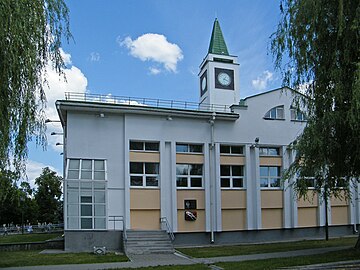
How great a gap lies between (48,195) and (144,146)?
142ft

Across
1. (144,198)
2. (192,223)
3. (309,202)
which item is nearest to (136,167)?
(144,198)

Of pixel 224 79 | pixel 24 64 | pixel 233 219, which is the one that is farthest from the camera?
pixel 224 79

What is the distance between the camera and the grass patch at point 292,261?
1324cm

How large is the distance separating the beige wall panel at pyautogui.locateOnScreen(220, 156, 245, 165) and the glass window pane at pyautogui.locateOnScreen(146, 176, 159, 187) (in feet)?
Result: 13.3

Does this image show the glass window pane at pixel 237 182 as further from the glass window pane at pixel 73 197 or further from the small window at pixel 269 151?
the glass window pane at pixel 73 197

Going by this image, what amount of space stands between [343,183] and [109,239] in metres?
11.2

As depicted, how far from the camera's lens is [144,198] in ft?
72.8

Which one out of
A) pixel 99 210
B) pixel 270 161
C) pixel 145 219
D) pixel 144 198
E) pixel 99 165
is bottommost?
pixel 145 219

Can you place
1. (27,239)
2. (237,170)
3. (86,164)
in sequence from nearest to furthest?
(86,164)
(237,170)
(27,239)

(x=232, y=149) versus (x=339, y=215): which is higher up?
(x=232, y=149)

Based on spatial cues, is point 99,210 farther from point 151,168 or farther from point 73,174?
point 151,168

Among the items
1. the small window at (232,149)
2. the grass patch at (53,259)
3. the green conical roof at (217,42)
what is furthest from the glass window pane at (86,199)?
the green conical roof at (217,42)

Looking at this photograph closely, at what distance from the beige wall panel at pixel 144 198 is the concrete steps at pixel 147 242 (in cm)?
165

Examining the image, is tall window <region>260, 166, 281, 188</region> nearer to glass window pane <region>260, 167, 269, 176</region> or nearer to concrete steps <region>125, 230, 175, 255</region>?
glass window pane <region>260, 167, 269, 176</region>
